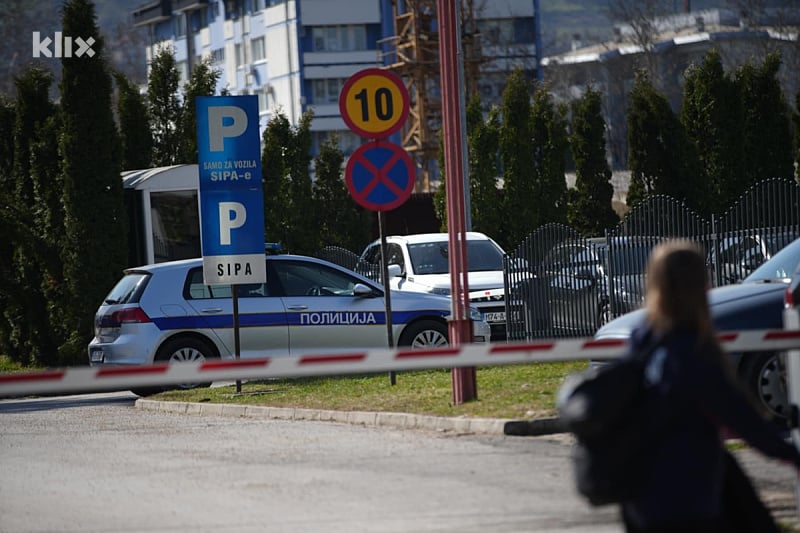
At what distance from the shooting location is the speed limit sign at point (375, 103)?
1524 cm

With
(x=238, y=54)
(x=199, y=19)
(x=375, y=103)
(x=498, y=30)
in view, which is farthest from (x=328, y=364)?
(x=199, y=19)

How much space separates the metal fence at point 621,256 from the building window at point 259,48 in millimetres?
70670

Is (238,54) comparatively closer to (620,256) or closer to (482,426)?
(620,256)

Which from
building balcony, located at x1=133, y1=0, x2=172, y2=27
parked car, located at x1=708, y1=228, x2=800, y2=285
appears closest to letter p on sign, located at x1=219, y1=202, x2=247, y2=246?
parked car, located at x1=708, y1=228, x2=800, y2=285

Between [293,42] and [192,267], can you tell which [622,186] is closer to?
[293,42]

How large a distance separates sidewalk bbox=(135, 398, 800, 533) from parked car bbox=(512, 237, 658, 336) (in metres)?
6.98

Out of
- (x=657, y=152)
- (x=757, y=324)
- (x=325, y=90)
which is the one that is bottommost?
(x=757, y=324)

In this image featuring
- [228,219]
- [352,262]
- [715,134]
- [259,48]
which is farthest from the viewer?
[259,48]

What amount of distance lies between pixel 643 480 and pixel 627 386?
0.33 metres

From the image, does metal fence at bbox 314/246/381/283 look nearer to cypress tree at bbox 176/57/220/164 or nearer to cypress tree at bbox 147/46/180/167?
cypress tree at bbox 176/57/220/164

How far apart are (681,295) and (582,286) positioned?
1684cm

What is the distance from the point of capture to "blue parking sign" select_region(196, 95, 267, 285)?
17.6 m

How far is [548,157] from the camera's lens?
119ft

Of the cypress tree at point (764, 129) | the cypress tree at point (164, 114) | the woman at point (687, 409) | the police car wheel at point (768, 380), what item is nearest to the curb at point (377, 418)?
the police car wheel at point (768, 380)
